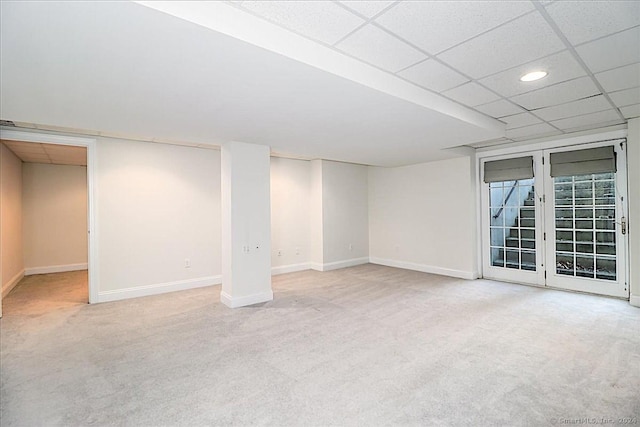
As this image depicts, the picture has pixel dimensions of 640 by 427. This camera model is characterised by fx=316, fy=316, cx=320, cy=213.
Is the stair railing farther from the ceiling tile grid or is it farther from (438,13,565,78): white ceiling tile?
(438,13,565,78): white ceiling tile

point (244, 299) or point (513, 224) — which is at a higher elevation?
point (513, 224)

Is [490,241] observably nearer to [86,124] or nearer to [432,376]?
[432,376]

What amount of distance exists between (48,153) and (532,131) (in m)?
8.08

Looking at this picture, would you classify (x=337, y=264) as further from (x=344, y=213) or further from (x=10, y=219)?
(x=10, y=219)

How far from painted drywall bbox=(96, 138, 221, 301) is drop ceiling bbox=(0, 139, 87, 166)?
3.56 feet

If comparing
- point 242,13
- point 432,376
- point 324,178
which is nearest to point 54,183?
point 324,178

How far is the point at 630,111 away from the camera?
378 cm

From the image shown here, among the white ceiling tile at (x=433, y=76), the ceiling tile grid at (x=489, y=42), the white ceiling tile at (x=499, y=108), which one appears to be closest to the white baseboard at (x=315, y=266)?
the white ceiling tile at (x=499, y=108)

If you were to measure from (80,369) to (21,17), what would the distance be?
2.60m

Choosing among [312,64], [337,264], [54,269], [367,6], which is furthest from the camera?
[337,264]

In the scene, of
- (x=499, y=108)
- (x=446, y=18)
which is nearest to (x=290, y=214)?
(x=499, y=108)

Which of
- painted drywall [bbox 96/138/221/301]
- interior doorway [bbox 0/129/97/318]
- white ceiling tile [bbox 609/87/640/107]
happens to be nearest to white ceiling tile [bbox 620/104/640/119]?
white ceiling tile [bbox 609/87/640/107]

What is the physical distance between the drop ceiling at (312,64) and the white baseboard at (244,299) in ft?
7.32

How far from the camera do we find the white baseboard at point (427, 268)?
588 centimetres
